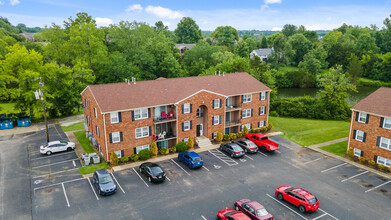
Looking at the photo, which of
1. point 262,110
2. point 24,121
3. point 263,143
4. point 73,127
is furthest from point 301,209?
point 24,121

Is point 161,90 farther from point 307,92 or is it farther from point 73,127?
point 307,92

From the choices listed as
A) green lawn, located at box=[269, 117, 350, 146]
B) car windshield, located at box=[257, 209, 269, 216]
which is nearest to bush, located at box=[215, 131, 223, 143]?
green lawn, located at box=[269, 117, 350, 146]

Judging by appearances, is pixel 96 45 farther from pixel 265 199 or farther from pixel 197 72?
pixel 265 199

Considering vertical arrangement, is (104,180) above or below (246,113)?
below

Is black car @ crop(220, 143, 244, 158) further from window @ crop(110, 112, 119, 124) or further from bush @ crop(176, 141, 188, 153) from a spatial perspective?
window @ crop(110, 112, 119, 124)

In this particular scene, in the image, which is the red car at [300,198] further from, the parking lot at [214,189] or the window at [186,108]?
the window at [186,108]

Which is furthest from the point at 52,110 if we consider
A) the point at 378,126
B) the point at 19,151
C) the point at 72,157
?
the point at 378,126
